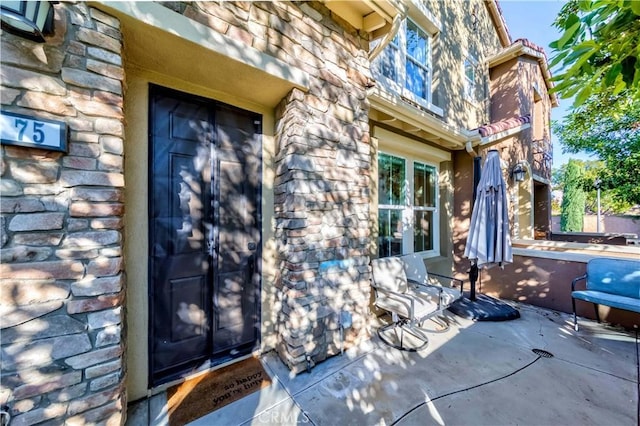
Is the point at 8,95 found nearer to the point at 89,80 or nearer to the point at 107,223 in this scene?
the point at 89,80

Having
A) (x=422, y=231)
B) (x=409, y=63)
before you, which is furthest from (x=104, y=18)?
(x=422, y=231)

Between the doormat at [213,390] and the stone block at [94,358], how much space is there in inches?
31.6

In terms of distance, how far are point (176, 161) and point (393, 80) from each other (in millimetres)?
3881

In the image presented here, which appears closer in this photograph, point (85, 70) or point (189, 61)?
point (85, 70)

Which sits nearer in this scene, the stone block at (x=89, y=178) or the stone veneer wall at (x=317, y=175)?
the stone block at (x=89, y=178)

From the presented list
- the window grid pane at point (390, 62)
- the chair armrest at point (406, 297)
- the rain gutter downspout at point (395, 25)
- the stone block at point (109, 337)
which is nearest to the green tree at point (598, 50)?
the rain gutter downspout at point (395, 25)

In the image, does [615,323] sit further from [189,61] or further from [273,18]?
[189,61]

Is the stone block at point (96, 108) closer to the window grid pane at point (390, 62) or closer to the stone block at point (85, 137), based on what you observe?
the stone block at point (85, 137)

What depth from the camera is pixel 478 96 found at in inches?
263

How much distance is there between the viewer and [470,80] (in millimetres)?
6441

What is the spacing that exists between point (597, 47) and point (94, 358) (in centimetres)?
389

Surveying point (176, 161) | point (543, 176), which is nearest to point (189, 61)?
point (176, 161)

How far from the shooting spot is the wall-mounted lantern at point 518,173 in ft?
20.7

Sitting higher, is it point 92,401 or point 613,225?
point 613,225
